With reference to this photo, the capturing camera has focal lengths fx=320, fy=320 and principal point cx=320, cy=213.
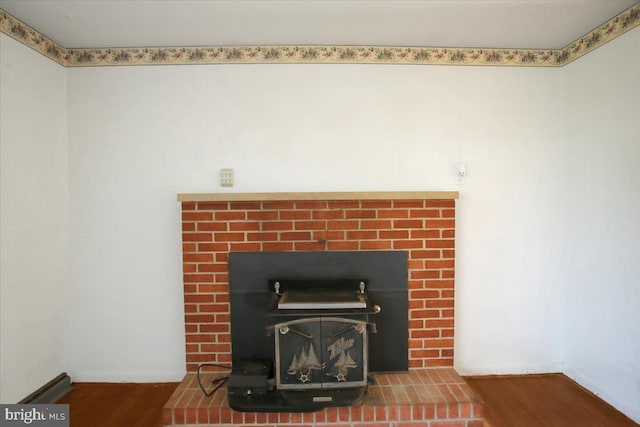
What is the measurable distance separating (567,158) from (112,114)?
10.4 feet

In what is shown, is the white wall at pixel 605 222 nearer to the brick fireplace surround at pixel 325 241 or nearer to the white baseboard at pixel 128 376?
the brick fireplace surround at pixel 325 241

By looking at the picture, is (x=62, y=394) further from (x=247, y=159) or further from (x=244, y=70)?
(x=244, y=70)

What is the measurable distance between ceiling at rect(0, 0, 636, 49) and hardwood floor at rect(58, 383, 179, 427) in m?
2.30

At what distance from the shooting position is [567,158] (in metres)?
2.25

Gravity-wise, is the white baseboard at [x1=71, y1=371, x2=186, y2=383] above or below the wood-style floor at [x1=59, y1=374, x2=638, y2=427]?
above

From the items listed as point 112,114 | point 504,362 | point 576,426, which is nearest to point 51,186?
point 112,114

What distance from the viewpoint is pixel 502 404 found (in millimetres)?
1967

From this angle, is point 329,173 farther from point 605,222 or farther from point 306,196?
point 605,222

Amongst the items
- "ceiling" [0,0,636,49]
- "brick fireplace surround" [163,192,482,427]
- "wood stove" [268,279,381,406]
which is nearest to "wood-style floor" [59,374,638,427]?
"brick fireplace surround" [163,192,482,427]

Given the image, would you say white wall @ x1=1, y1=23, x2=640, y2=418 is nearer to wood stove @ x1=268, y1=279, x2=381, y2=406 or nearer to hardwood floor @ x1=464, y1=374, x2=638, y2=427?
hardwood floor @ x1=464, y1=374, x2=638, y2=427

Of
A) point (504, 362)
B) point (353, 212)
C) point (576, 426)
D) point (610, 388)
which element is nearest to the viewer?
point (576, 426)

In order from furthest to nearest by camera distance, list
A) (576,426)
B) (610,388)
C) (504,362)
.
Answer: (504,362), (610,388), (576,426)

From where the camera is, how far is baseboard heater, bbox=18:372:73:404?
1938mm

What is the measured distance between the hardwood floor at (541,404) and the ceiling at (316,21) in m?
2.31
